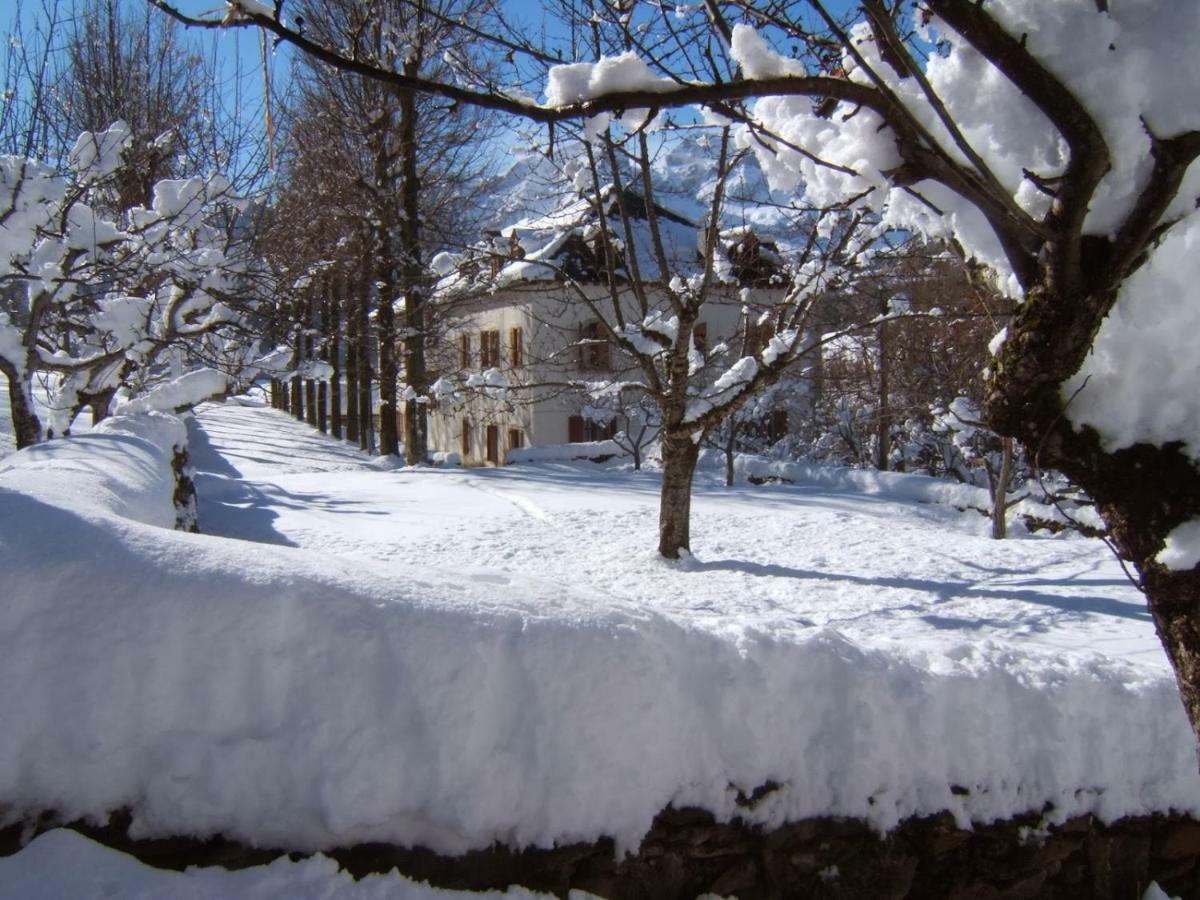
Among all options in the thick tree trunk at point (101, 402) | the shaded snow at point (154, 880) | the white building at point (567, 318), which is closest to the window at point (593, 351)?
the white building at point (567, 318)

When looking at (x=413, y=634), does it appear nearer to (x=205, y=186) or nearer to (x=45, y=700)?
(x=45, y=700)

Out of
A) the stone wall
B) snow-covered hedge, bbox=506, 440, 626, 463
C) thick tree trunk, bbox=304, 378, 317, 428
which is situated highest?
thick tree trunk, bbox=304, 378, 317, 428

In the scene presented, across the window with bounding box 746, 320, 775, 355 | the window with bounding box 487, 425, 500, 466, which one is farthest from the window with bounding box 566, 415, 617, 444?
the window with bounding box 746, 320, 775, 355

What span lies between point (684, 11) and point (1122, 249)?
3335 mm

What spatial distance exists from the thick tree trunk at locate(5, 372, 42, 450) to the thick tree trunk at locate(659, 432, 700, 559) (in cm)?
600

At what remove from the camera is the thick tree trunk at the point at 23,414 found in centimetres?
816

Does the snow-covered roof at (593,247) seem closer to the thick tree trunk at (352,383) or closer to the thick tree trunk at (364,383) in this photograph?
the thick tree trunk at (364,383)

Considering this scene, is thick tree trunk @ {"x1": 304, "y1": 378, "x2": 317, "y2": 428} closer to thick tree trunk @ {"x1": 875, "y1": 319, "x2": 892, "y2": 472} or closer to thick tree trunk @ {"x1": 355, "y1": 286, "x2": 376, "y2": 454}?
thick tree trunk @ {"x1": 355, "y1": 286, "x2": 376, "y2": 454}

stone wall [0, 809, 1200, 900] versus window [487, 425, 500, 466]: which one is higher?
window [487, 425, 500, 466]

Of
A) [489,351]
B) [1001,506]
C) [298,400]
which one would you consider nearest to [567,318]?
[489,351]

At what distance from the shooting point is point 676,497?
26.0ft

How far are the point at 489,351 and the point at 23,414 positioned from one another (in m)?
8.92

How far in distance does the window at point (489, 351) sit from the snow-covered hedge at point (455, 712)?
12.2 m

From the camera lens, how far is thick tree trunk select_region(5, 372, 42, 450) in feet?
26.8
